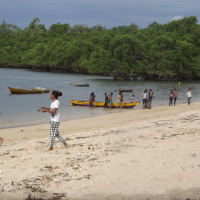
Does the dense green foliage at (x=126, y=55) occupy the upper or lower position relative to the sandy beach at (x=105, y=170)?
upper

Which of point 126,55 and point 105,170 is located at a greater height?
point 126,55

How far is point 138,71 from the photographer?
3280 inches

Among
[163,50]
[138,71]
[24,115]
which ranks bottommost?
[24,115]

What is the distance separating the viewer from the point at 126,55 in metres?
81.3

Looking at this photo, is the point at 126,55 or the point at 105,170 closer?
the point at 105,170

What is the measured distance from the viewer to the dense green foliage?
82.5 m

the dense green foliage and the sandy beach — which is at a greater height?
the dense green foliage

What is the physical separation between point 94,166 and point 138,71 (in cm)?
7612

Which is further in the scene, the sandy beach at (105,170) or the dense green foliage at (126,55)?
the dense green foliage at (126,55)

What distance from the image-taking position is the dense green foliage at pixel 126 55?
271ft

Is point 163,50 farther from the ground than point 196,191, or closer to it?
farther from the ground

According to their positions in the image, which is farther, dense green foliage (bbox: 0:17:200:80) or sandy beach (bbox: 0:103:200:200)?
dense green foliage (bbox: 0:17:200:80)

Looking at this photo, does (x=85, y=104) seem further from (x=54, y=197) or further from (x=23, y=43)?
(x=23, y=43)

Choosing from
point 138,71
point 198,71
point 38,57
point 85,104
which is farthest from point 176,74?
point 85,104
